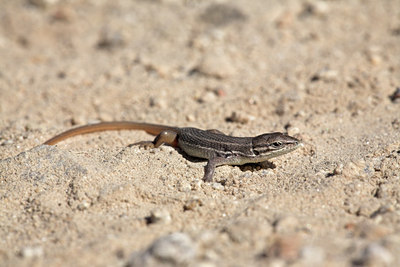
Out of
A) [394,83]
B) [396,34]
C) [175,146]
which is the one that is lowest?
[175,146]

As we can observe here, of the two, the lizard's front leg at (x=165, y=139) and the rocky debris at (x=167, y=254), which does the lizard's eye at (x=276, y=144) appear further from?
the rocky debris at (x=167, y=254)

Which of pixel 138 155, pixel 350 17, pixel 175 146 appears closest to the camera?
pixel 138 155

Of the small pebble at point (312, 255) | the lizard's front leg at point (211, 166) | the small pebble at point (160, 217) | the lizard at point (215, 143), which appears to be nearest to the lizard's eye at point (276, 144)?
the lizard at point (215, 143)

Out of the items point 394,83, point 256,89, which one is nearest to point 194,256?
point 256,89

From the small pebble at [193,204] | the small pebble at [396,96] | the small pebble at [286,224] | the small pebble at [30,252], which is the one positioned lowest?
the small pebble at [30,252]

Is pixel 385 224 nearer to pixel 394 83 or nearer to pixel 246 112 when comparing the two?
Result: pixel 246 112

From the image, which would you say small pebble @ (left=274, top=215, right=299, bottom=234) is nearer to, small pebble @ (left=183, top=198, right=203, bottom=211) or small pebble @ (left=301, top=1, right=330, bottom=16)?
small pebble @ (left=183, top=198, right=203, bottom=211)

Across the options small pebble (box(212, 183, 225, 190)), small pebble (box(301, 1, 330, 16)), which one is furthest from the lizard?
small pebble (box(301, 1, 330, 16))
